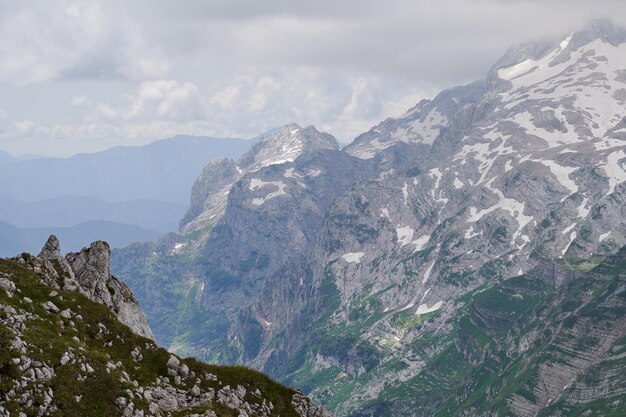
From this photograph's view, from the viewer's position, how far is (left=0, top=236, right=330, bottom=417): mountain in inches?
2179

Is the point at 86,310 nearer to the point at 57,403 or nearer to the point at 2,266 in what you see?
the point at 2,266

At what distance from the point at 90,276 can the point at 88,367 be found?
2874 centimetres

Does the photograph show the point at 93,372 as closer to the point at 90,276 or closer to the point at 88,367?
the point at 88,367

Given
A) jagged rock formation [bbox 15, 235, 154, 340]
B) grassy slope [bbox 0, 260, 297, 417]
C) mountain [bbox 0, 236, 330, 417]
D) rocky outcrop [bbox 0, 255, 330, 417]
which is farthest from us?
jagged rock formation [bbox 15, 235, 154, 340]

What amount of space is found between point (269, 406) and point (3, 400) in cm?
2937

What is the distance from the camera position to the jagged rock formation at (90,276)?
77.6 meters

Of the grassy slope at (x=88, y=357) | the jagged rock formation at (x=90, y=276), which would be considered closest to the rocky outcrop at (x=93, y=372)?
the grassy slope at (x=88, y=357)

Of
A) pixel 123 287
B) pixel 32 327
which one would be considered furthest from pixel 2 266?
Result: pixel 123 287

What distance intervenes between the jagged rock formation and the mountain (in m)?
0.17

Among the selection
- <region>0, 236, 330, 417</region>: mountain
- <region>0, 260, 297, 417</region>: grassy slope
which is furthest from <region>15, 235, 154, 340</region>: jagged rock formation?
<region>0, 260, 297, 417</region>: grassy slope

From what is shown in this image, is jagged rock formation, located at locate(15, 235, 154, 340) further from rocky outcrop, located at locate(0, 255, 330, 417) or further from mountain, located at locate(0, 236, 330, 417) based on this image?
rocky outcrop, located at locate(0, 255, 330, 417)

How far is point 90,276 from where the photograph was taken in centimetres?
8669

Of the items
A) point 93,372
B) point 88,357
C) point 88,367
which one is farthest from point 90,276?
point 93,372

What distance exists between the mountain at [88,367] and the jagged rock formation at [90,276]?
0.17 m
